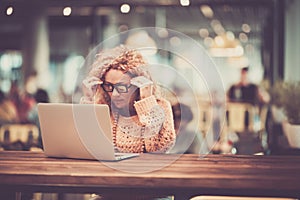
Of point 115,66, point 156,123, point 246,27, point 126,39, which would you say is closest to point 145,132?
point 156,123

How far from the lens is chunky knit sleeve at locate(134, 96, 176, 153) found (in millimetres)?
3465

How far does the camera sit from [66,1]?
8.12 meters

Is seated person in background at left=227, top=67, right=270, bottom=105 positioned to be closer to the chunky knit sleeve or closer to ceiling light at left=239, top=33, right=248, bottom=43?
ceiling light at left=239, top=33, right=248, bottom=43

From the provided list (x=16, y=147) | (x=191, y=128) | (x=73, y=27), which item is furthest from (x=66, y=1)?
(x=73, y=27)

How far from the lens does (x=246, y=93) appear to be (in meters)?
12.6

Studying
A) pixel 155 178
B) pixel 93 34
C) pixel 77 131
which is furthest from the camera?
pixel 93 34

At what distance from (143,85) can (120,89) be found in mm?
132

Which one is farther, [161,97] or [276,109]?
[276,109]

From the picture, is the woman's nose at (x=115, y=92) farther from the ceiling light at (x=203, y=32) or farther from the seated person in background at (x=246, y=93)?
the ceiling light at (x=203, y=32)

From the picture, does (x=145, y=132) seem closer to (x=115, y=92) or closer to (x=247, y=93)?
(x=115, y=92)

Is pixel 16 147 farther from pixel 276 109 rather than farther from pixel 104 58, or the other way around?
pixel 276 109

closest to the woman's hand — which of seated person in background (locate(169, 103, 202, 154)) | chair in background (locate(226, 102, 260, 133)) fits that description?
seated person in background (locate(169, 103, 202, 154))

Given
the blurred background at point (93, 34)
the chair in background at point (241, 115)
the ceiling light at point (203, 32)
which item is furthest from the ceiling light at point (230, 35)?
the chair in background at point (241, 115)

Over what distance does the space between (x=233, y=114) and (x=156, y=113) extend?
9.81 m
